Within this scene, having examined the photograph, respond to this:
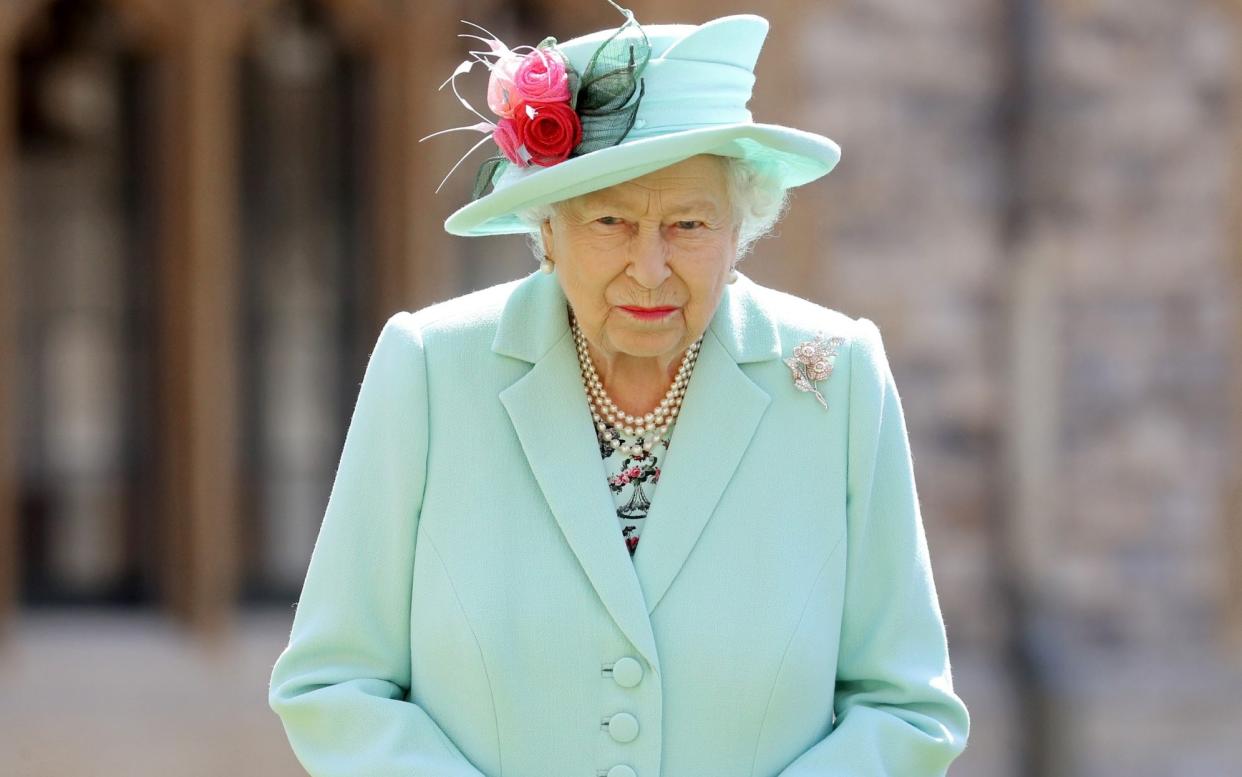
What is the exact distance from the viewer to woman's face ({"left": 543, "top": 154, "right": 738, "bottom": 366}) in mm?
2164

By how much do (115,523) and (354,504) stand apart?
367 centimetres

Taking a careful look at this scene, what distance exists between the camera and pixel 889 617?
2279mm

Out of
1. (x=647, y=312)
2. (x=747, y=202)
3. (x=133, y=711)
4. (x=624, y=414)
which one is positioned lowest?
(x=133, y=711)

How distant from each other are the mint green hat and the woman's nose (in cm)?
7

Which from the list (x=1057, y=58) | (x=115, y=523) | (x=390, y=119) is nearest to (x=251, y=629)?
(x=115, y=523)

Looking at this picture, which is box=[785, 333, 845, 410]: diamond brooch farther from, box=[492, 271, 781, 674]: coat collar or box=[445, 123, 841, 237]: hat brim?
box=[445, 123, 841, 237]: hat brim

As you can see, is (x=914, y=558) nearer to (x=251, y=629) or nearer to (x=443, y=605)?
(x=443, y=605)

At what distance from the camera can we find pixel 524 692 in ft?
7.19

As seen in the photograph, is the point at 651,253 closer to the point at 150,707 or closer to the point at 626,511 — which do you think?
the point at 626,511

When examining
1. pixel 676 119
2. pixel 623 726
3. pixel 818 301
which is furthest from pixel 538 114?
pixel 818 301

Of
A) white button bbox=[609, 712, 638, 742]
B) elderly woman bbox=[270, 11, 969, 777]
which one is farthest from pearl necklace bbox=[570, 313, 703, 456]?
white button bbox=[609, 712, 638, 742]

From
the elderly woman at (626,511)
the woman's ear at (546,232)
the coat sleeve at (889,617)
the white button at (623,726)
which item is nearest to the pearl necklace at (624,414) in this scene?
the elderly woman at (626,511)

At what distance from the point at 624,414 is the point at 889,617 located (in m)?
0.39

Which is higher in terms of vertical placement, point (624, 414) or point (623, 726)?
point (624, 414)
